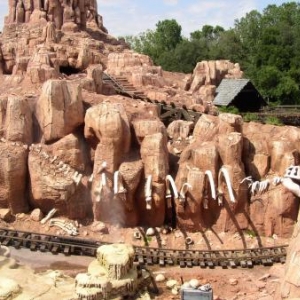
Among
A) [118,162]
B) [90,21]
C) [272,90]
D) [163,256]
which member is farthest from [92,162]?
[272,90]

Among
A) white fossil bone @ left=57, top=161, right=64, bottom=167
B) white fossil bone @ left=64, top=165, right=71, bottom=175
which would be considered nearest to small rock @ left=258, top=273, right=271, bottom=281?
white fossil bone @ left=64, top=165, right=71, bottom=175

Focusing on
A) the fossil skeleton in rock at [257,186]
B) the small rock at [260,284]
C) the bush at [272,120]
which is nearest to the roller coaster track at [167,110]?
the bush at [272,120]

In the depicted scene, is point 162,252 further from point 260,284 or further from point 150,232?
point 260,284

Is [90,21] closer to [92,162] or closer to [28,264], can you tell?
[92,162]

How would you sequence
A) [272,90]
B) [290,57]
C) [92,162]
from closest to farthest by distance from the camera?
[92,162] < [272,90] < [290,57]

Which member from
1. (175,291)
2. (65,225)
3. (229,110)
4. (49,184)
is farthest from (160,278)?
(229,110)

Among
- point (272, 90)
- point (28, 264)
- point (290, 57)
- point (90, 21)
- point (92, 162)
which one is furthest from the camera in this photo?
point (290, 57)

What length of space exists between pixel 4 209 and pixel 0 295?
6.48 m

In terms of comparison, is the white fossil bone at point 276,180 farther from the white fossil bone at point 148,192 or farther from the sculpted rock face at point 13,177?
the sculpted rock face at point 13,177

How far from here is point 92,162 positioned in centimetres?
1638

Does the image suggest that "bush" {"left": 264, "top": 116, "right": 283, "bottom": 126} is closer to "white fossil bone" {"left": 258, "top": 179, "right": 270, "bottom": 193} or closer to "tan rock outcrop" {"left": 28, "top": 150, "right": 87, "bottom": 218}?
"white fossil bone" {"left": 258, "top": 179, "right": 270, "bottom": 193}

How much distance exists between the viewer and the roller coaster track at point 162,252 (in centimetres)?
1373

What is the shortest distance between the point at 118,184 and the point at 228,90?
1529 centimetres

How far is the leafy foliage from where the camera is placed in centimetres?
3797
